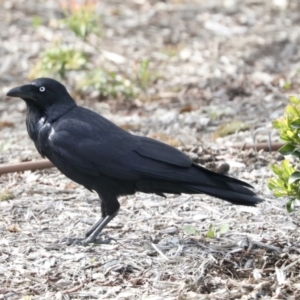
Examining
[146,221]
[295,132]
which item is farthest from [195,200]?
[295,132]

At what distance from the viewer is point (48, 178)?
6633 mm

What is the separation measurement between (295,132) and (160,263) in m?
1.18

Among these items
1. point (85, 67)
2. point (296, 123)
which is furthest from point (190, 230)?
point (85, 67)

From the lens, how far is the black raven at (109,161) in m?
5.27

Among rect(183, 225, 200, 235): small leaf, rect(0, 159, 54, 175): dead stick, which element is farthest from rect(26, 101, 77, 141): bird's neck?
rect(183, 225, 200, 235): small leaf

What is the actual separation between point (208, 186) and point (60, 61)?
14.1 ft

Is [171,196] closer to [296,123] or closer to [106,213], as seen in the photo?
[106,213]

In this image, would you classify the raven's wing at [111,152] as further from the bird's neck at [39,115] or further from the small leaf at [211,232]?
the small leaf at [211,232]

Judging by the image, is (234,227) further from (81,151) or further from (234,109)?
(234,109)

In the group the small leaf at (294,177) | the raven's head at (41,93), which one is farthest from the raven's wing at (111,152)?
the small leaf at (294,177)

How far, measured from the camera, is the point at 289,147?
14.7ft

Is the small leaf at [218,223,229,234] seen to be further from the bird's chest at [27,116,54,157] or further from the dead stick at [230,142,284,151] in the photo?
the dead stick at [230,142,284,151]

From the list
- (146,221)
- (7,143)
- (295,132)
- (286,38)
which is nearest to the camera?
(295,132)

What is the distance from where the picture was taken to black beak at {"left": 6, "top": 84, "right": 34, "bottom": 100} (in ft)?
18.6
